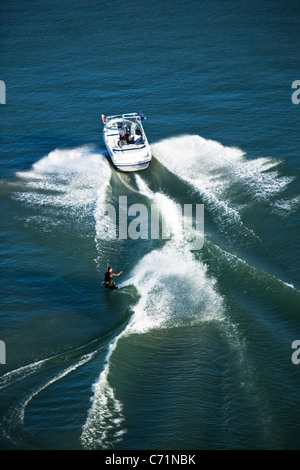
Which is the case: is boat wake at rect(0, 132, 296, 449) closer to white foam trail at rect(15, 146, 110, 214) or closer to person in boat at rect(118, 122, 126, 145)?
white foam trail at rect(15, 146, 110, 214)

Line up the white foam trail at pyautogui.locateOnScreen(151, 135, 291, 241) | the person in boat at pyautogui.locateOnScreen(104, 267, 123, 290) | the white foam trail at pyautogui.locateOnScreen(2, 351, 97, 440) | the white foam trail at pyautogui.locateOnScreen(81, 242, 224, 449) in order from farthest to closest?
1. the white foam trail at pyautogui.locateOnScreen(151, 135, 291, 241)
2. the person in boat at pyautogui.locateOnScreen(104, 267, 123, 290)
3. the white foam trail at pyautogui.locateOnScreen(2, 351, 97, 440)
4. the white foam trail at pyautogui.locateOnScreen(81, 242, 224, 449)

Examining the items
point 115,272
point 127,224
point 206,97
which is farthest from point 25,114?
point 115,272

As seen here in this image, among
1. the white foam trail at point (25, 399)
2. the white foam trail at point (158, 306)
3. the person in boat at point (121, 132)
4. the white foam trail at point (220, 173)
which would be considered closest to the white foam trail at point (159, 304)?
the white foam trail at point (158, 306)

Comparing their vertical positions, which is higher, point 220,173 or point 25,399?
point 220,173

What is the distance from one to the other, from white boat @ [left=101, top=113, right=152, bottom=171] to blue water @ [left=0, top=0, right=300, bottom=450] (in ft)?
3.94

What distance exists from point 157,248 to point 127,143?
1339 centimetres

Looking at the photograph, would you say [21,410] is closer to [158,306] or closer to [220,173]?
[158,306]

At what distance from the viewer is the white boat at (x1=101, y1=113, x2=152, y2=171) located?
3938cm

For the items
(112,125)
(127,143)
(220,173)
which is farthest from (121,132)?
(220,173)

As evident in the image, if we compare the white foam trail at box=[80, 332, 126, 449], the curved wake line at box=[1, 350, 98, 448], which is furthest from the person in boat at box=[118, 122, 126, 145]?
the white foam trail at box=[80, 332, 126, 449]

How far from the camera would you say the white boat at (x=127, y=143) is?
39.4 metres

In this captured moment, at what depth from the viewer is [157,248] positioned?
1232 inches

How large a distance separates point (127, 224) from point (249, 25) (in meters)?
40.1

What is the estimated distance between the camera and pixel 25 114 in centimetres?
5084
